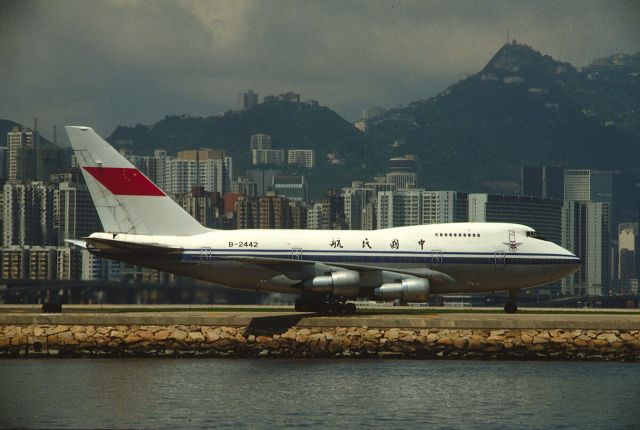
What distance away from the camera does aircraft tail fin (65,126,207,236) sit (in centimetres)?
7375

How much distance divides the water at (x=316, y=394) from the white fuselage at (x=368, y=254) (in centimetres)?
723

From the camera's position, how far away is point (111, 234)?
73500mm

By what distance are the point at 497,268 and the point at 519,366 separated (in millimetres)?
10795

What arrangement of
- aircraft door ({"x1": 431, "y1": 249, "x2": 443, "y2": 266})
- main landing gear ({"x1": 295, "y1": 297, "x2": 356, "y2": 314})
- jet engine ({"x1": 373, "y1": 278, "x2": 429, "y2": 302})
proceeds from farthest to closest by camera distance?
1. aircraft door ({"x1": 431, "y1": 249, "x2": 443, "y2": 266})
2. main landing gear ({"x1": 295, "y1": 297, "x2": 356, "y2": 314})
3. jet engine ({"x1": 373, "y1": 278, "x2": 429, "y2": 302})

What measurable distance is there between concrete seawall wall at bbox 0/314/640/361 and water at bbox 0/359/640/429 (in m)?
1.04

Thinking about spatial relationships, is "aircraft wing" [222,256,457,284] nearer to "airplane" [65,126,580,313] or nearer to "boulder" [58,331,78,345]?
"airplane" [65,126,580,313]

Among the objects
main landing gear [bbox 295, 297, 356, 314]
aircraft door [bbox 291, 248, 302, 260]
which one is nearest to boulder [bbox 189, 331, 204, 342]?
aircraft door [bbox 291, 248, 302, 260]

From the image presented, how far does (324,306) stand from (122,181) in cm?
1417

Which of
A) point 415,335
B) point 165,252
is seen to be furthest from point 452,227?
point 165,252

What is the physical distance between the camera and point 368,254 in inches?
2869

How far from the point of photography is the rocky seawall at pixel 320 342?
67.0 meters

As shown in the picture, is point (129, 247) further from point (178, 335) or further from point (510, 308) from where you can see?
point (510, 308)

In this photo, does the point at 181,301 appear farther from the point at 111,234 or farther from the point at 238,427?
the point at 238,427

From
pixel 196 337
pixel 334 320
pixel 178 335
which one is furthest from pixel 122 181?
pixel 334 320
